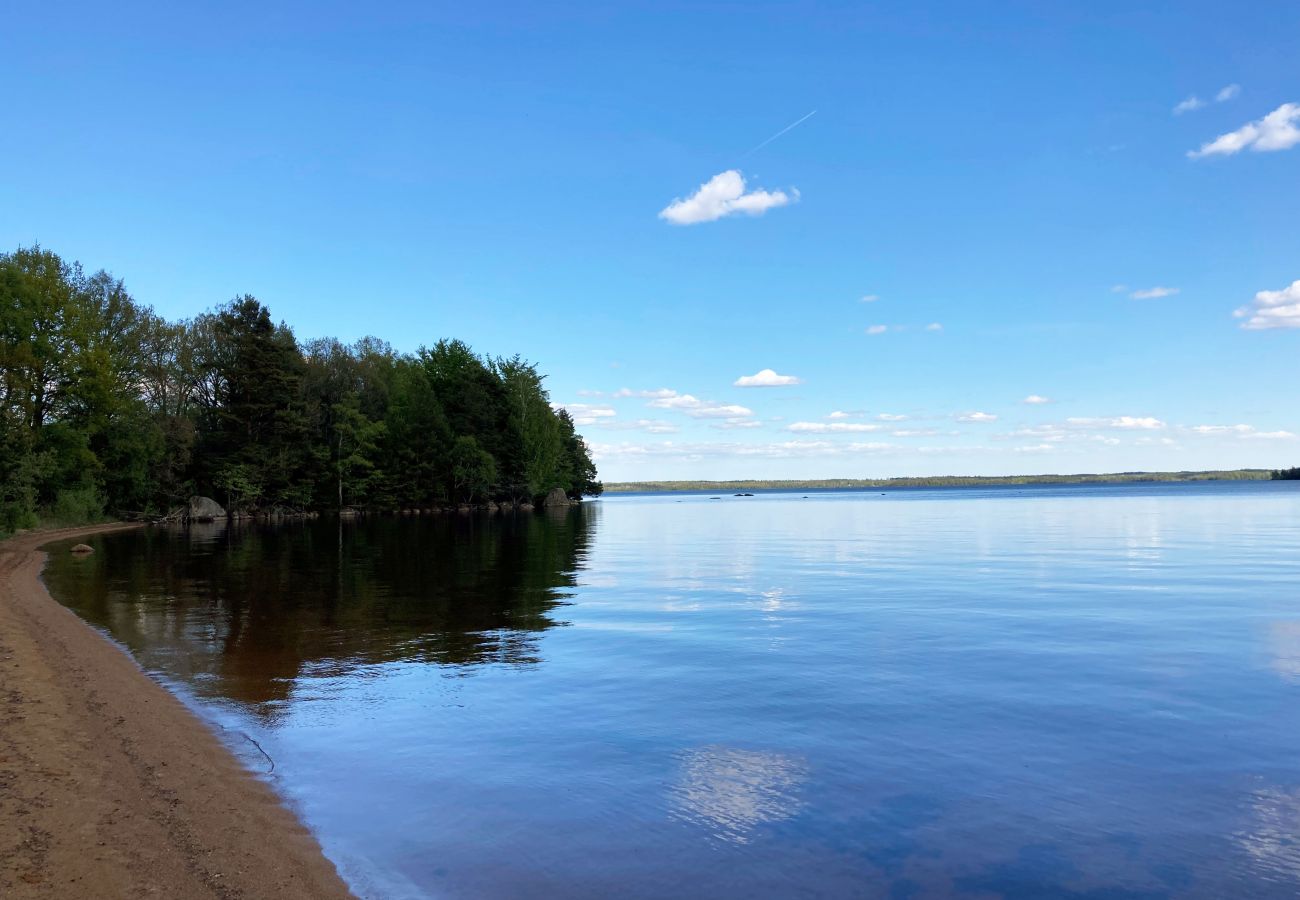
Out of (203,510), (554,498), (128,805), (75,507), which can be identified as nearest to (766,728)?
(128,805)

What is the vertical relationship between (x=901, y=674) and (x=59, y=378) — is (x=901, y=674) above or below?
below

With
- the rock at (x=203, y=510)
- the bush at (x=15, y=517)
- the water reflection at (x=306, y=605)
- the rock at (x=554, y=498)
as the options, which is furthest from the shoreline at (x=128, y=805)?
the rock at (x=554, y=498)

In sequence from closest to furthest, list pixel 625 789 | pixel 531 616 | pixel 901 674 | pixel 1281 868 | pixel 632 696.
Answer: pixel 1281 868 → pixel 625 789 → pixel 632 696 → pixel 901 674 → pixel 531 616

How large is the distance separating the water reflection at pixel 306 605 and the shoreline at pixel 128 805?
76.1 inches

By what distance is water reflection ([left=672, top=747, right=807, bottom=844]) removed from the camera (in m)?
7.38

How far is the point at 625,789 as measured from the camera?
817 cm

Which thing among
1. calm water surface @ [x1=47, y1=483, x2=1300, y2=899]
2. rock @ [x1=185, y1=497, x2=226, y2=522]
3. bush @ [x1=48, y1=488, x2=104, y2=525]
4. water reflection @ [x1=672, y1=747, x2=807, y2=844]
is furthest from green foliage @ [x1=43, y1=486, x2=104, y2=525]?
water reflection @ [x1=672, y1=747, x2=807, y2=844]

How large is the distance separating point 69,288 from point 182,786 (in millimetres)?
64229

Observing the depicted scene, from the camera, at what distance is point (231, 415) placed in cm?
7375

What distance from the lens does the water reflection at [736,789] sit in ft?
24.2

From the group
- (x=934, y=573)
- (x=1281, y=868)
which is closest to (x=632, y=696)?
(x=1281, y=868)

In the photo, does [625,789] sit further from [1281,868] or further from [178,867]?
[1281,868]

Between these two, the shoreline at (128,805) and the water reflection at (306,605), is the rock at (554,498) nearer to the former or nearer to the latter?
the water reflection at (306,605)

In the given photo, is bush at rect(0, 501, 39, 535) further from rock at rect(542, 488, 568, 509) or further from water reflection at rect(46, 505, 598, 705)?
rock at rect(542, 488, 568, 509)
